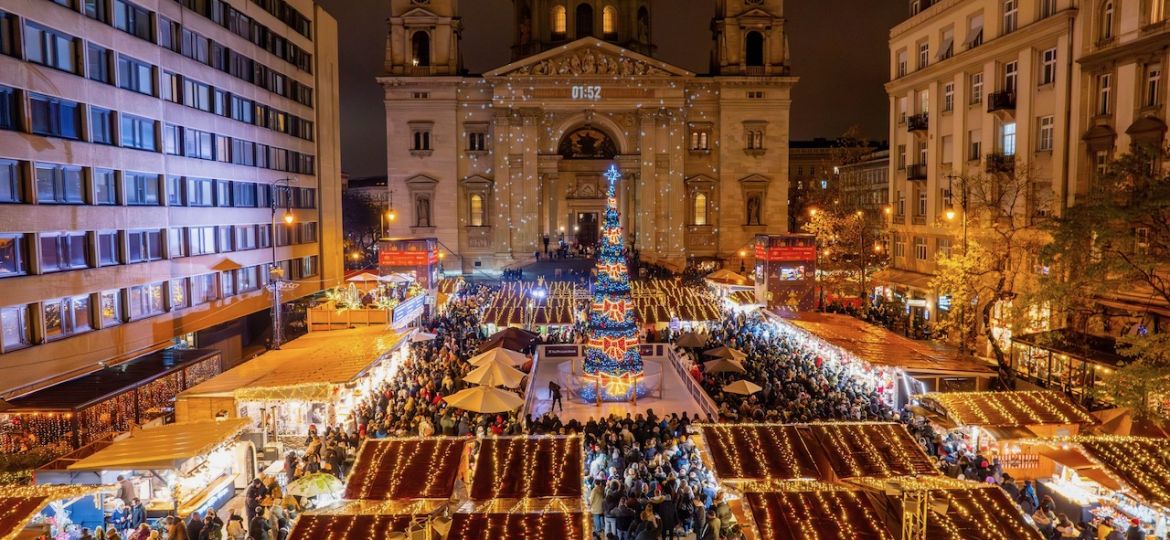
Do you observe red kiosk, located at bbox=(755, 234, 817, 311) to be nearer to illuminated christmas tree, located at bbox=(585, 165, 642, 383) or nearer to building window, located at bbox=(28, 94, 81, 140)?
illuminated christmas tree, located at bbox=(585, 165, 642, 383)

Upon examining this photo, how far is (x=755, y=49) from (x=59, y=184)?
1773 inches

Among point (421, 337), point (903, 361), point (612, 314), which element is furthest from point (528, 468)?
point (421, 337)

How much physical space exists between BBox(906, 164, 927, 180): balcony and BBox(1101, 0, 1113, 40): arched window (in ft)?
41.4

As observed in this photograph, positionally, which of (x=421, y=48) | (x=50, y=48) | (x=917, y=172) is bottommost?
(x=917, y=172)

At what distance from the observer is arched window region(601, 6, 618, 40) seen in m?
60.4

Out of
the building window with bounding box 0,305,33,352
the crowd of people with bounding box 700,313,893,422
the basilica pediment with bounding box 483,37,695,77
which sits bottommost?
the crowd of people with bounding box 700,313,893,422

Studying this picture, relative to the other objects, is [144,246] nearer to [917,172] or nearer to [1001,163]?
[1001,163]

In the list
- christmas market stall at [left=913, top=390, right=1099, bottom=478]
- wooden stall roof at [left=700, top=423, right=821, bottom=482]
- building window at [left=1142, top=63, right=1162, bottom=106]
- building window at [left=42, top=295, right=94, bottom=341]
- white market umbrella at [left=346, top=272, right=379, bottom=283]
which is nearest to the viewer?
wooden stall roof at [left=700, top=423, right=821, bottom=482]

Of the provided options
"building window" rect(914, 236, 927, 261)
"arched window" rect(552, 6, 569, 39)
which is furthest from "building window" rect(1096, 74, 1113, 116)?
"arched window" rect(552, 6, 569, 39)

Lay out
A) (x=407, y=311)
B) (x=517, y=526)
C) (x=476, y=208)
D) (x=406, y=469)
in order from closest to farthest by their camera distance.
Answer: (x=517, y=526) → (x=406, y=469) → (x=407, y=311) → (x=476, y=208)

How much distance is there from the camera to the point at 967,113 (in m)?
33.4

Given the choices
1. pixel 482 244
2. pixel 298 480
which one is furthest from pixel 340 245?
pixel 298 480

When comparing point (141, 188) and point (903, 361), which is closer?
point (903, 361)

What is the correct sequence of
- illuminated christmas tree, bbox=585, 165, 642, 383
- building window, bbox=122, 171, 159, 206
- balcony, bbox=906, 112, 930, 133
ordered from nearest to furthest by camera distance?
illuminated christmas tree, bbox=585, 165, 642, 383
building window, bbox=122, 171, 159, 206
balcony, bbox=906, 112, 930, 133
